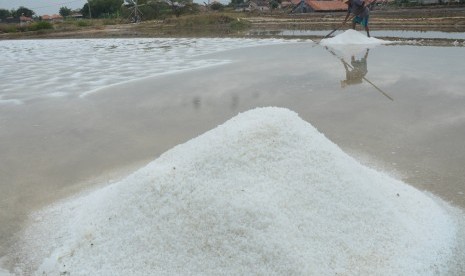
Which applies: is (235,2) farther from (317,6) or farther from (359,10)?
(359,10)

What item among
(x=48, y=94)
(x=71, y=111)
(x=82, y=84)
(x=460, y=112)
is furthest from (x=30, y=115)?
(x=460, y=112)

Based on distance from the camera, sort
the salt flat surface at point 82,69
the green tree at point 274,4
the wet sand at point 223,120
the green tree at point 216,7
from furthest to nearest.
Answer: the green tree at point 216,7 → the green tree at point 274,4 → the salt flat surface at point 82,69 → the wet sand at point 223,120

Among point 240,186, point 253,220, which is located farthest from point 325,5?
point 253,220

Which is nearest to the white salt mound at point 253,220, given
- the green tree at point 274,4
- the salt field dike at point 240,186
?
the salt field dike at point 240,186

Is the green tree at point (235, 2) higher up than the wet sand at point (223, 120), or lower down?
higher up

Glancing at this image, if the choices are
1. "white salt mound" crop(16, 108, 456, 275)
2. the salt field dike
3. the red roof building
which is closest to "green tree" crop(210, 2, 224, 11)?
the red roof building

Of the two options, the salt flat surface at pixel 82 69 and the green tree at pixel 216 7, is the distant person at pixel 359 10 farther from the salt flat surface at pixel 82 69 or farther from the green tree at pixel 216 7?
the green tree at pixel 216 7

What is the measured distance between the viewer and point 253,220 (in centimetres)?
144

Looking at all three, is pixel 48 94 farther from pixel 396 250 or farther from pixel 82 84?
pixel 396 250

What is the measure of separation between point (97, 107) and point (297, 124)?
9.81 ft

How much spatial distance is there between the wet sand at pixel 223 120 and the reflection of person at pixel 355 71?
0.31 ft

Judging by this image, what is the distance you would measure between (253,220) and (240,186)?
0.18m

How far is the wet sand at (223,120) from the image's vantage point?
2363mm

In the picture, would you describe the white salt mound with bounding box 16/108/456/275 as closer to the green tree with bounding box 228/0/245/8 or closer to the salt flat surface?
the salt flat surface
